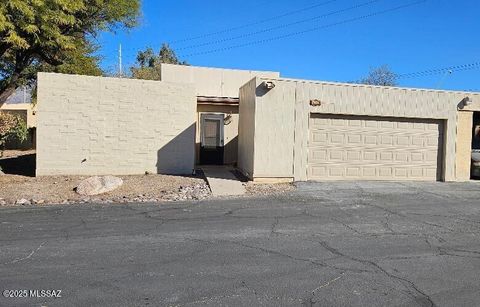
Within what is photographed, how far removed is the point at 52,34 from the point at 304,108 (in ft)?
32.9

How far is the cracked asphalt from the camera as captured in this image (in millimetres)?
4973

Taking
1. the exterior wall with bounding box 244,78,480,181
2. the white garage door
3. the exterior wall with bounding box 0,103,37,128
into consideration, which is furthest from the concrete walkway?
the exterior wall with bounding box 0,103,37,128

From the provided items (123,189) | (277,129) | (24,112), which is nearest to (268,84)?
(277,129)

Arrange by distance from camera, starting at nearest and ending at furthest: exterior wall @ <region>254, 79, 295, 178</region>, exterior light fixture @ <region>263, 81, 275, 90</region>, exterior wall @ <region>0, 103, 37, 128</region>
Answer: exterior light fixture @ <region>263, 81, 275, 90</region>
exterior wall @ <region>254, 79, 295, 178</region>
exterior wall @ <region>0, 103, 37, 128</region>

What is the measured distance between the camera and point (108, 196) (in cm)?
1260

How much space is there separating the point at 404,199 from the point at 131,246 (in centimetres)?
847

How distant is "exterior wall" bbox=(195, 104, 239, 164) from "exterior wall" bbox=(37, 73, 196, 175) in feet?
9.60

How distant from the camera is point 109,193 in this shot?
42.7 ft

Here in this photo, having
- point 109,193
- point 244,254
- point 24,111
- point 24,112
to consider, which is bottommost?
point 244,254

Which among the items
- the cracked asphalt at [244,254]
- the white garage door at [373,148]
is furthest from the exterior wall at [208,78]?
the cracked asphalt at [244,254]

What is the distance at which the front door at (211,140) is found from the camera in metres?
19.9

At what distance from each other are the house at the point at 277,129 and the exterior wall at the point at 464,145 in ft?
0.12

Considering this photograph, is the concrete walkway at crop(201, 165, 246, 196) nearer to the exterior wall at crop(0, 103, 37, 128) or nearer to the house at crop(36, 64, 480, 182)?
the house at crop(36, 64, 480, 182)

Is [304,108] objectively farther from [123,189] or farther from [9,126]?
[9,126]
